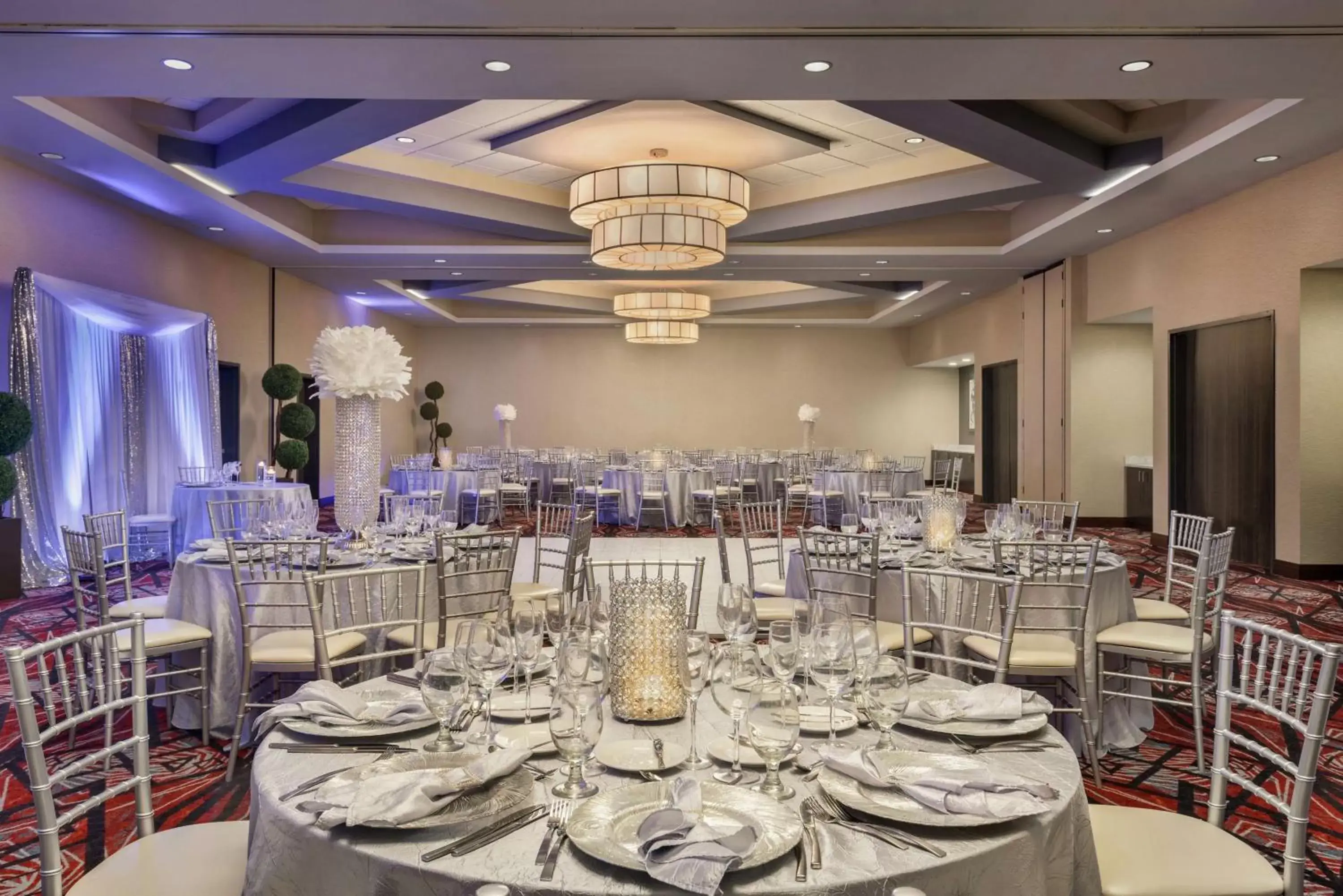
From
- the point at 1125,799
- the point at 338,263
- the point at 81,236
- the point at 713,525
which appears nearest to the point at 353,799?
the point at 1125,799

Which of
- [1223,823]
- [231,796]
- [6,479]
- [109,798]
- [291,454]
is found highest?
[291,454]

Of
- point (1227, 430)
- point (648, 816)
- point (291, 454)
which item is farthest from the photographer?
point (291, 454)

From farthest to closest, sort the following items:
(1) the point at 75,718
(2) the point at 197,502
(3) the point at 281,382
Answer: (3) the point at 281,382 < (2) the point at 197,502 < (1) the point at 75,718

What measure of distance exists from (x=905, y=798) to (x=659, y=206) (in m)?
7.40

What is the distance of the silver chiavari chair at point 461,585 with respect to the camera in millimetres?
3982

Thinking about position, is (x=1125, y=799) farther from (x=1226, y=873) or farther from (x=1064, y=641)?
(x=1226, y=873)

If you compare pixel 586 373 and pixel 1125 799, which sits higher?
pixel 586 373

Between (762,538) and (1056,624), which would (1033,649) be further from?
(762,538)

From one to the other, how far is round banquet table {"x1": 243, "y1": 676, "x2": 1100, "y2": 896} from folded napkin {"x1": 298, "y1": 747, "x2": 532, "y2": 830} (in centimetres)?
2

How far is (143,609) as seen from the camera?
4.68 m

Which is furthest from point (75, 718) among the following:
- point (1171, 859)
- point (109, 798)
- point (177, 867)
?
point (1171, 859)

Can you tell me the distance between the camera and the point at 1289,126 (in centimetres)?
666

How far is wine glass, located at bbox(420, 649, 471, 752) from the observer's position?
1694 mm

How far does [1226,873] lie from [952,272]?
38.9ft
